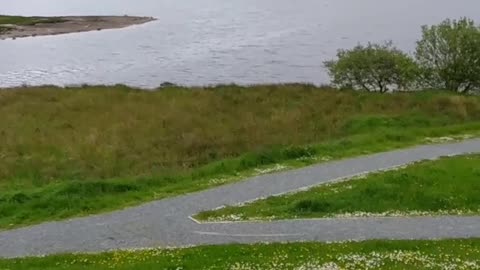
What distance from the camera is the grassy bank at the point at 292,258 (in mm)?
15570

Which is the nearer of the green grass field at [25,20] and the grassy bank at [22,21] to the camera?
the grassy bank at [22,21]

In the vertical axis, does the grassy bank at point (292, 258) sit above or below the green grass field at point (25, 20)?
below

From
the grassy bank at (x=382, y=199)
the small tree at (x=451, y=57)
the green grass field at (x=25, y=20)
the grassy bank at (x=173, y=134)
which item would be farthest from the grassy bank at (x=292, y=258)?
the green grass field at (x=25, y=20)

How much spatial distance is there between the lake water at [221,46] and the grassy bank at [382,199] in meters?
42.1

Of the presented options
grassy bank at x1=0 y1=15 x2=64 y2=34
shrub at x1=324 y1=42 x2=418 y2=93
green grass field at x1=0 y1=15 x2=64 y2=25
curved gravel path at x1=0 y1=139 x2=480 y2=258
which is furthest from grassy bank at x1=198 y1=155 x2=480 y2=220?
green grass field at x1=0 y1=15 x2=64 y2=25

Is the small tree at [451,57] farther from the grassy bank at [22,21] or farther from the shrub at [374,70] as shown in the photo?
the grassy bank at [22,21]

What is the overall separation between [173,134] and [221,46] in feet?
196

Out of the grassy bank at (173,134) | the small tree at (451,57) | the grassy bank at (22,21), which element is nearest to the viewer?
the grassy bank at (173,134)

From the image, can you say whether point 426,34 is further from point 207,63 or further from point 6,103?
point 207,63

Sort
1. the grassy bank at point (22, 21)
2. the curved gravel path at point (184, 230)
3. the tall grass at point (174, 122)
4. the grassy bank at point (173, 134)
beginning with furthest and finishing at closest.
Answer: the grassy bank at point (22, 21)
the tall grass at point (174, 122)
the grassy bank at point (173, 134)
the curved gravel path at point (184, 230)

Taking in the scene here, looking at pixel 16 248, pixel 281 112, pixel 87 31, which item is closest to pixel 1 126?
pixel 281 112

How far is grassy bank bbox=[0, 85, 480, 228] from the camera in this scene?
23.7 meters

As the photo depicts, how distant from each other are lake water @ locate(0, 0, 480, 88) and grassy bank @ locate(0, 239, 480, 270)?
161 feet

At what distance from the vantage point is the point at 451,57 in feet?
157
